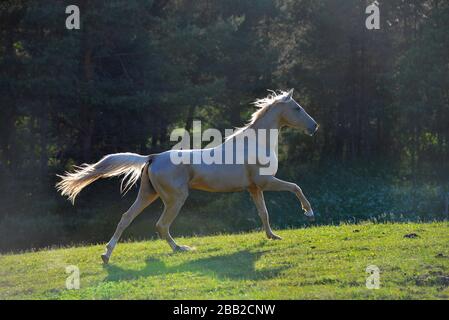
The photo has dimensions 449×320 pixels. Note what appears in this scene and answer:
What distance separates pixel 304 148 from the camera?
37.8 meters

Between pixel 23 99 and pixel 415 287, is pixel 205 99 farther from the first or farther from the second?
pixel 415 287

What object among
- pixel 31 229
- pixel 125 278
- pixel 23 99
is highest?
pixel 23 99

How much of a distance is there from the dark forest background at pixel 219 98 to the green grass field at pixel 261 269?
1221 cm

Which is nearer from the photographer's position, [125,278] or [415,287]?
[415,287]

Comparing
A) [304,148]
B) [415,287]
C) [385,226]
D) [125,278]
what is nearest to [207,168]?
[125,278]

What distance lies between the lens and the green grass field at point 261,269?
29.6 feet

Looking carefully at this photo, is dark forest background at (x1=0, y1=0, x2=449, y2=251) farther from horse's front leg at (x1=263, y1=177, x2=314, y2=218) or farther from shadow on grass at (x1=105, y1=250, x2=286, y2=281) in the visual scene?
shadow on grass at (x1=105, y1=250, x2=286, y2=281)

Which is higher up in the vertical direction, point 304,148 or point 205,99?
point 205,99

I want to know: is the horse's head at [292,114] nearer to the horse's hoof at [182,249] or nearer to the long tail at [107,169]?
the long tail at [107,169]

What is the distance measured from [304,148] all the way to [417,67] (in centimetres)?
751

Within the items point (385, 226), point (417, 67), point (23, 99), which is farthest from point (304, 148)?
point (385, 226)
